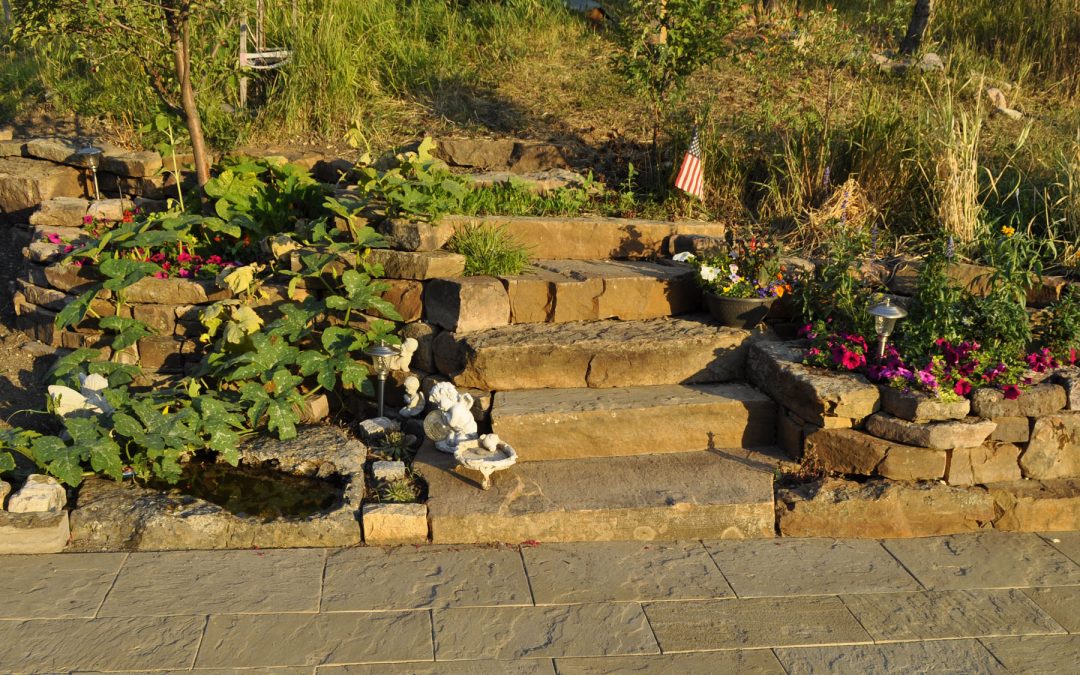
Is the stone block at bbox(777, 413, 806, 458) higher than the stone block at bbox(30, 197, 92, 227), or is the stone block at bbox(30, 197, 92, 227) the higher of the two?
the stone block at bbox(30, 197, 92, 227)

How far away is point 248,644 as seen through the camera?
3717mm

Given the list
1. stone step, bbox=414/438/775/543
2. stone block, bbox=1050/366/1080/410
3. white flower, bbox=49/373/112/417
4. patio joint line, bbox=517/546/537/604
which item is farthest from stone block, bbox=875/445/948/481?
white flower, bbox=49/373/112/417

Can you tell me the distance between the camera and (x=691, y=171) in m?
6.75

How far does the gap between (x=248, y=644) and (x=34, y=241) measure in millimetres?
4164

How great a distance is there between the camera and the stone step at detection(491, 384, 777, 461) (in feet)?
16.8

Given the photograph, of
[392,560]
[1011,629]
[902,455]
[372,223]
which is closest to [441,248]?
[372,223]

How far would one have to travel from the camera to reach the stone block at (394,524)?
4.53 meters

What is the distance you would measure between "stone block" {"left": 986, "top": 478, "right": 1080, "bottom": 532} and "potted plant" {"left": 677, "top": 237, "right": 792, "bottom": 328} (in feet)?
5.15

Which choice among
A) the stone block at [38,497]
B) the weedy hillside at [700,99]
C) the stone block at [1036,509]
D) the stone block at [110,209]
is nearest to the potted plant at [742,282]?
the weedy hillside at [700,99]

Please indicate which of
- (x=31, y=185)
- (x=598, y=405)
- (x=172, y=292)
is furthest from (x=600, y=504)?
(x=31, y=185)

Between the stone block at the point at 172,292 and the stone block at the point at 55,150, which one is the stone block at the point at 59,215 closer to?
the stone block at the point at 55,150

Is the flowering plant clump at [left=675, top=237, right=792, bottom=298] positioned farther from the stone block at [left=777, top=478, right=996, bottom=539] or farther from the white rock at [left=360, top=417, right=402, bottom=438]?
the white rock at [left=360, top=417, right=402, bottom=438]

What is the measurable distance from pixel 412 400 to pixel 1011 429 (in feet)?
10.2

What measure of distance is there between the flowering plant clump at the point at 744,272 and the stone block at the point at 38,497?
3.53 m
